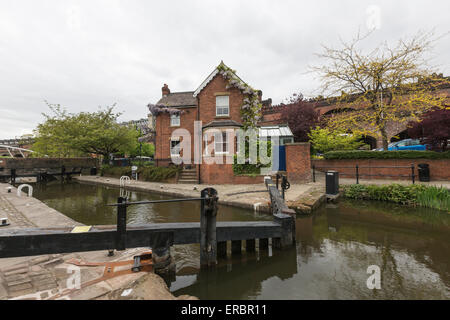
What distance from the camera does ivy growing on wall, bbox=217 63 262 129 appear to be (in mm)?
15344

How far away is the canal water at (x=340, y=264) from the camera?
3.05m

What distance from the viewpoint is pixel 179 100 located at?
20.6 m

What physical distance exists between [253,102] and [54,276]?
584 inches

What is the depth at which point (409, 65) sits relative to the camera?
38.8 ft

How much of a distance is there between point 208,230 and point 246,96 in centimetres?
1374

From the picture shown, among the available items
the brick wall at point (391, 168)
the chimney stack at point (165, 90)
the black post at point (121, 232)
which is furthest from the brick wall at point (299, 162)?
the chimney stack at point (165, 90)

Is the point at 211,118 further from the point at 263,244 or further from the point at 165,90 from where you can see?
the point at 263,244

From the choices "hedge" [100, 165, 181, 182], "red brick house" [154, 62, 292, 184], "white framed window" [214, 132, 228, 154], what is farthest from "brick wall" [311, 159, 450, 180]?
"hedge" [100, 165, 181, 182]

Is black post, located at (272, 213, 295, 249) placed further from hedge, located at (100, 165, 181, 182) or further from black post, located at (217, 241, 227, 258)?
hedge, located at (100, 165, 181, 182)

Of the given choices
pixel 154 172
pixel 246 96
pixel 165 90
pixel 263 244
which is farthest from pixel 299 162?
pixel 165 90
